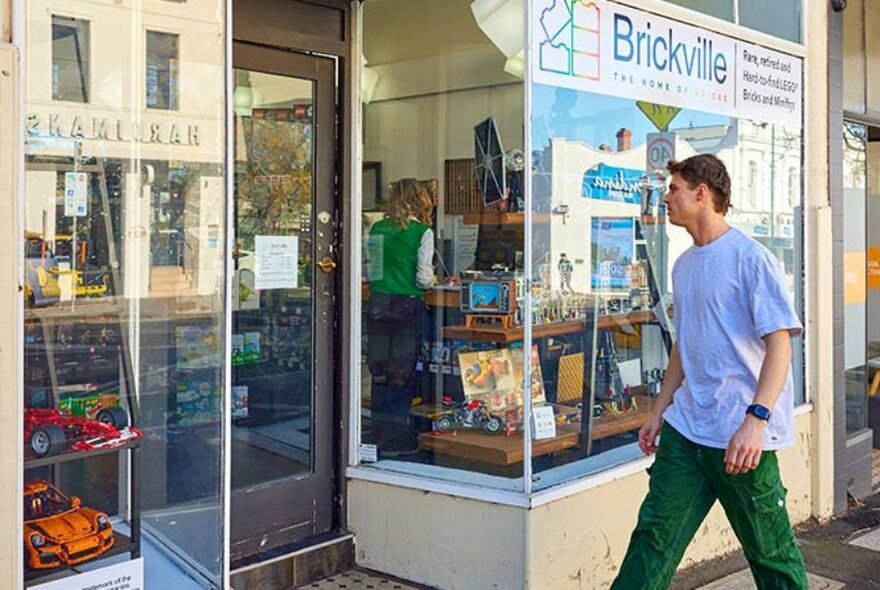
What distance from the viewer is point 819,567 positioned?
5453mm

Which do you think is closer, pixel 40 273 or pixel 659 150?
pixel 40 273

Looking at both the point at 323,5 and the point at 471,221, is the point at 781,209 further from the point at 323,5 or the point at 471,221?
the point at 323,5

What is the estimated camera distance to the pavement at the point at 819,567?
4793 mm

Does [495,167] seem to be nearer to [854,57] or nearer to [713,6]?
[713,6]

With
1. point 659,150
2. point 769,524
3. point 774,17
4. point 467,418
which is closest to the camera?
point 769,524

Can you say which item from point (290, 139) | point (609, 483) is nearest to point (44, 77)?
point (290, 139)

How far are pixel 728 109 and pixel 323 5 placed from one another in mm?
2413

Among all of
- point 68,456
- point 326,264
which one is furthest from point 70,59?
point 326,264

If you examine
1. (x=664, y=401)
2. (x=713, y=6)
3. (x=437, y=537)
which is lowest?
(x=437, y=537)

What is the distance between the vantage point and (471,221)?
5.32 meters

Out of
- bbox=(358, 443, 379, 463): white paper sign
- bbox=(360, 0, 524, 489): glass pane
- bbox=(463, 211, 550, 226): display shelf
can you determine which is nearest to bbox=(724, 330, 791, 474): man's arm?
bbox=(360, 0, 524, 489): glass pane

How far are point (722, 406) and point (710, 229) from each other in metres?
0.62

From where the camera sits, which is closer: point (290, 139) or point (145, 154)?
point (145, 154)

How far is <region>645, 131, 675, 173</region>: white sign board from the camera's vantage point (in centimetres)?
554
